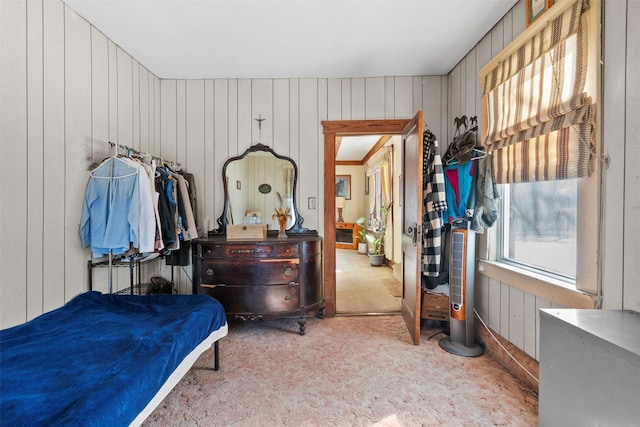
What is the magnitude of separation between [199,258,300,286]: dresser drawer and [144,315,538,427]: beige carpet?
20.8 inches

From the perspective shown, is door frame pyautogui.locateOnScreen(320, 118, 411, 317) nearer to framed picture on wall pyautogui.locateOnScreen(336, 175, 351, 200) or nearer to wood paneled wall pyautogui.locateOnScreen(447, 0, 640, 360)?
wood paneled wall pyautogui.locateOnScreen(447, 0, 640, 360)

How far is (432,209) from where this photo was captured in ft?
8.04

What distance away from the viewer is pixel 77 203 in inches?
81.7

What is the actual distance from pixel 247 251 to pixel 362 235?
200 inches

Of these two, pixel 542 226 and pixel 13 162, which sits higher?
pixel 13 162

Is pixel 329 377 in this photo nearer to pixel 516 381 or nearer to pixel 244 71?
pixel 516 381

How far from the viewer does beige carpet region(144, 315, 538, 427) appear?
1.59m

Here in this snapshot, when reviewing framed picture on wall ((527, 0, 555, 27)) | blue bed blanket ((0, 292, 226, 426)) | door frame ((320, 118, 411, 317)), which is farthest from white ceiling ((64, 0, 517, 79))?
blue bed blanket ((0, 292, 226, 426))

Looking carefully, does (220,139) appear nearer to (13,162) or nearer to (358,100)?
(358,100)

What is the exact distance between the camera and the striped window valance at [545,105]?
4.72ft

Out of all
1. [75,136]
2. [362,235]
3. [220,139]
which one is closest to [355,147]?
[362,235]

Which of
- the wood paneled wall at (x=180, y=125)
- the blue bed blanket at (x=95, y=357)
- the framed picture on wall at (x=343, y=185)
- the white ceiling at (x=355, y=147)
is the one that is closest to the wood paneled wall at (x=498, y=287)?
the wood paneled wall at (x=180, y=125)

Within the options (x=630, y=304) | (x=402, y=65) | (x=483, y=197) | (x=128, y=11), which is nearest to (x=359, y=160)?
(x=402, y=65)

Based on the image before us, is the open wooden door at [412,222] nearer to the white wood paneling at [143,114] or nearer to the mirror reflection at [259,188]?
the mirror reflection at [259,188]
